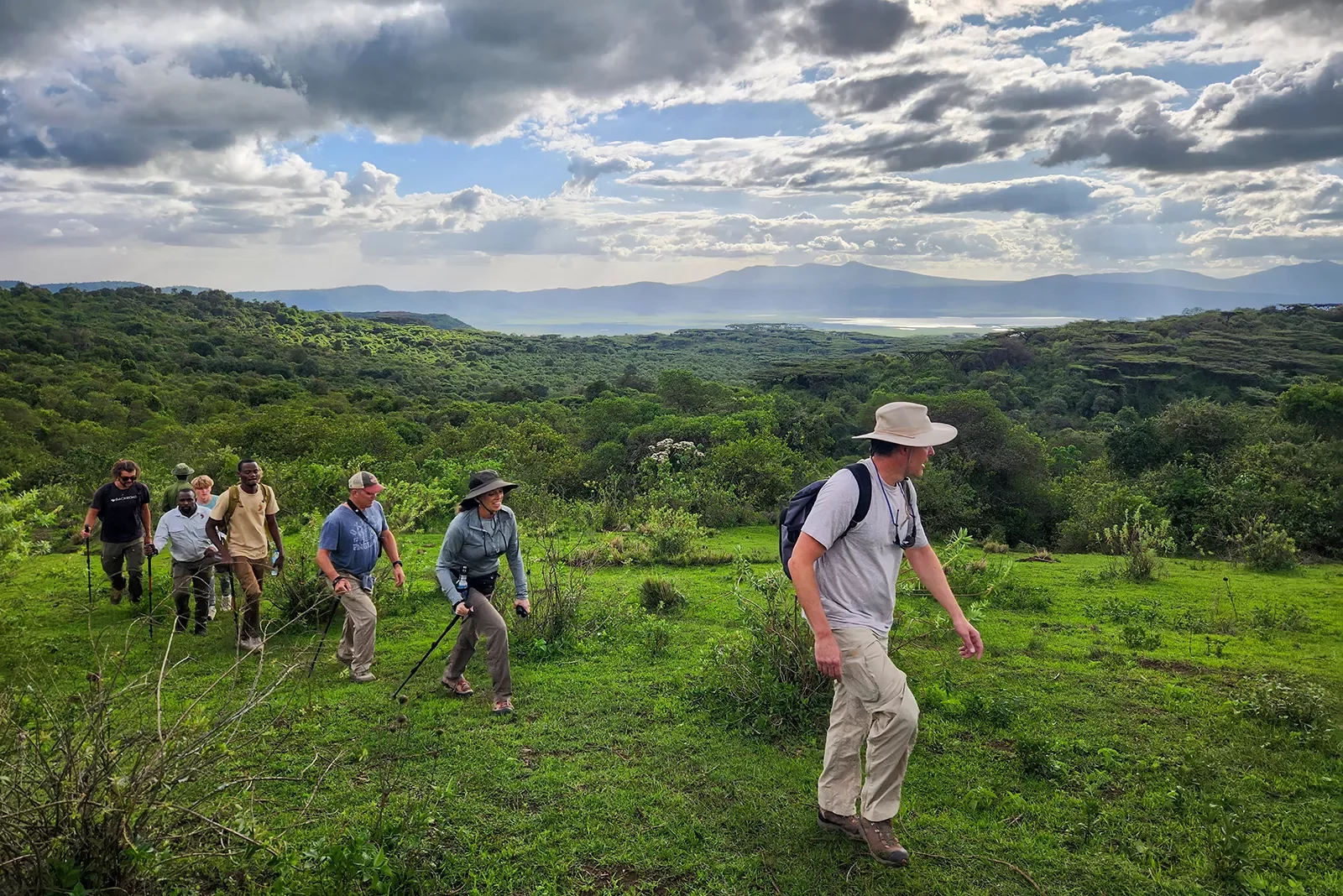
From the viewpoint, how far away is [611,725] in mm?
6801

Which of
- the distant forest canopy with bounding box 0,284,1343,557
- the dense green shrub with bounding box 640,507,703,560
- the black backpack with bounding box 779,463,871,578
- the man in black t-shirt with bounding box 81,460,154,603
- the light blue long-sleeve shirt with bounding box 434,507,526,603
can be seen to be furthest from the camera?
the distant forest canopy with bounding box 0,284,1343,557

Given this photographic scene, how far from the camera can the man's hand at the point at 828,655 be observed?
4266 mm

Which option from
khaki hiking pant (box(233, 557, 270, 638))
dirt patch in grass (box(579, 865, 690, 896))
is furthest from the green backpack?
dirt patch in grass (box(579, 865, 690, 896))

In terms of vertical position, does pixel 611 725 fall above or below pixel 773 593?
below

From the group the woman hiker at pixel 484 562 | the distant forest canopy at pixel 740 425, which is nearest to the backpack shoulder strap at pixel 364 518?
the woman hiker at pixel 484 562

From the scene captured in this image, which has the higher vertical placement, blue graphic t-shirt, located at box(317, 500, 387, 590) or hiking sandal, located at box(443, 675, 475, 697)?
blue graphic t-shirt, located at box(317, 500, 387, 590)

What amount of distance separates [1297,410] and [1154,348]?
60.3 m

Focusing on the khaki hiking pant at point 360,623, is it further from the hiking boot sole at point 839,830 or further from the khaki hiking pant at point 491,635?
the hiking boot sole at point 839,830

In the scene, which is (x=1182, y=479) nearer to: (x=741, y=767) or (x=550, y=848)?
(x=741, y=767)

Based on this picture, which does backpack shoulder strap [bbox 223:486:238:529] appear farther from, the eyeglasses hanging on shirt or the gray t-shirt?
the eyeglasses hanging on shirt

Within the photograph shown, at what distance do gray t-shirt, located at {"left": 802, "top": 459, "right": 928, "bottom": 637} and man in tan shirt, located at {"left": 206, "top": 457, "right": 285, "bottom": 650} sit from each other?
662 centimetres

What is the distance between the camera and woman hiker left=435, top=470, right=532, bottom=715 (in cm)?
665

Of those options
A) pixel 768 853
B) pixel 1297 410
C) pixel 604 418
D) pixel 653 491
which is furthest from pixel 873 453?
pixel 1297 410

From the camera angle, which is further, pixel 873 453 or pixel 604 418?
pixel 604 418
